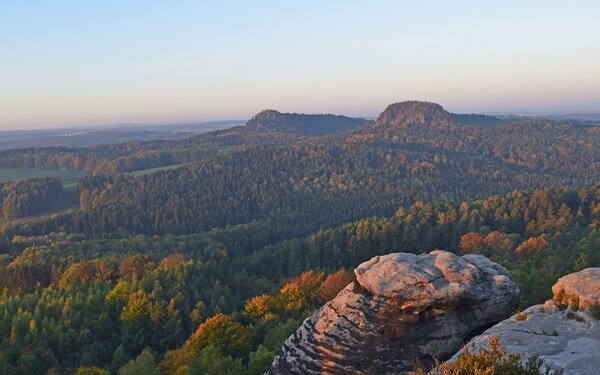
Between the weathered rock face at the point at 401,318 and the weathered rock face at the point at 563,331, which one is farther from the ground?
the weathered rock face at the point at 563,331

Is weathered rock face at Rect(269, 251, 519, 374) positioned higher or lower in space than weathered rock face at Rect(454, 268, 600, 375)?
lower

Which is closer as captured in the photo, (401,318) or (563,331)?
(563,331)

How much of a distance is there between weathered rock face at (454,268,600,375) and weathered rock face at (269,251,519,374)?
4.55m

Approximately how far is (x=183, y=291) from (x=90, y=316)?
15668 millimetres

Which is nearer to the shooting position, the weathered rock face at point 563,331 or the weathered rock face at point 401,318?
the weathered rock face at point 563,331

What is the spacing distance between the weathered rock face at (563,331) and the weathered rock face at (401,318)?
4.55 metres

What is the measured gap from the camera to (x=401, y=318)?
25562 millimetres

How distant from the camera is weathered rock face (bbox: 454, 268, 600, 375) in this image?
15.6 m

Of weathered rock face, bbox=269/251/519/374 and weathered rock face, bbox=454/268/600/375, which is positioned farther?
weathered rock face, bbox=269/251/519/374

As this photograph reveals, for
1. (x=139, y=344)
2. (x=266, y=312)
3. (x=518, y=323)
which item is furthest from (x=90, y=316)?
(x=518, y=323)

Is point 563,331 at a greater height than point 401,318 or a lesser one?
greater

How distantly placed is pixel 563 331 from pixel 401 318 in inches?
358

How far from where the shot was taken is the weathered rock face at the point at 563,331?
15625 millimetres

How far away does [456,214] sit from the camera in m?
139
